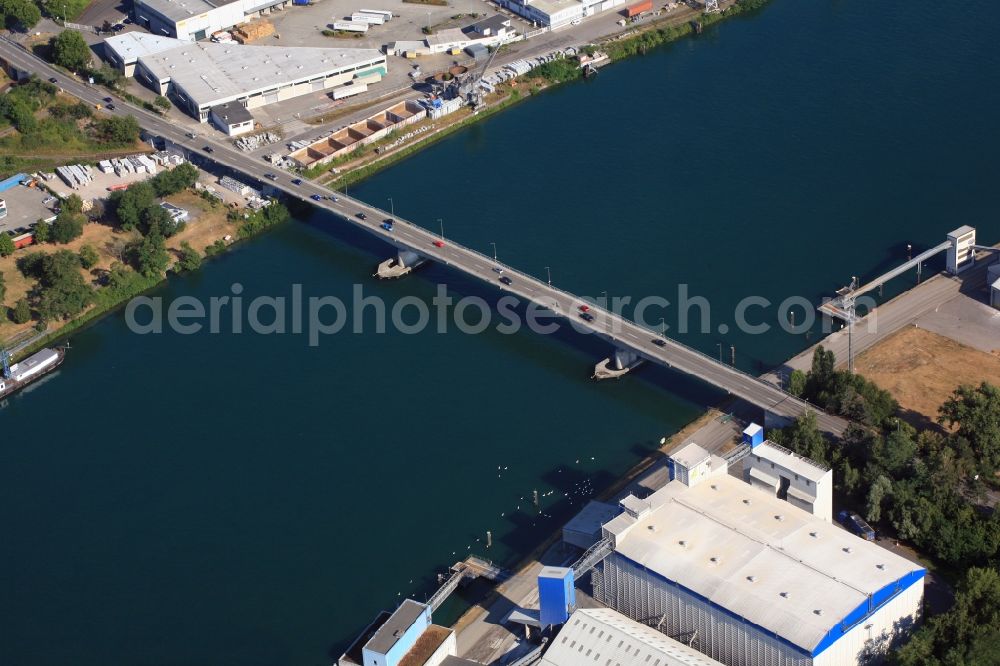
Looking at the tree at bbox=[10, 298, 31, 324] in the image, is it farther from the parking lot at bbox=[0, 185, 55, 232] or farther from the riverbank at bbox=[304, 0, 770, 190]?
the riverbank at bbox=[304, 0, 770, 190]

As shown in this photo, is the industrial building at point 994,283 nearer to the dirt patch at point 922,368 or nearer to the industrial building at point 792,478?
the dirt patch at point 922,368

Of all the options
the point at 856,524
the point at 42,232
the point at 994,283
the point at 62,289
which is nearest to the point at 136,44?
the point at 42,232

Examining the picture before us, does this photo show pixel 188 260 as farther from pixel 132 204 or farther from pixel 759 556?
pixel 759 556

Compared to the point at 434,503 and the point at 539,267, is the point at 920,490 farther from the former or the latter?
the point at 539,267

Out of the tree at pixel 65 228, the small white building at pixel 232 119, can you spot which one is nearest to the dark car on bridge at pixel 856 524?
the tree at pixel 65 228

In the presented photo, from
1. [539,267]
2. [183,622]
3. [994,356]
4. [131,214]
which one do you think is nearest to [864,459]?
[994,356]

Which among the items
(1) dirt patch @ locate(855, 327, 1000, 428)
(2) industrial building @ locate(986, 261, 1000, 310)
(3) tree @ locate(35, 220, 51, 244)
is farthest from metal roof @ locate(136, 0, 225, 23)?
(2) industrial building @ locate(986, 261, 1000, 310)
